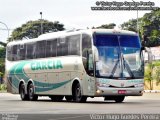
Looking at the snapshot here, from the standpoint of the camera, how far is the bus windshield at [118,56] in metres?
28.1

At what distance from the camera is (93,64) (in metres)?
28.1

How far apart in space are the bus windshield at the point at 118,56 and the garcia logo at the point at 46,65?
140 inches

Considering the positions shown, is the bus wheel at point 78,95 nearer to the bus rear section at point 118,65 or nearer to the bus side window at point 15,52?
the bus rear section at point 118,65

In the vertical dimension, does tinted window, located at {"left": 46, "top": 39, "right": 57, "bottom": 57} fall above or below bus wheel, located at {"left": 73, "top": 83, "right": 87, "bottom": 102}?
above

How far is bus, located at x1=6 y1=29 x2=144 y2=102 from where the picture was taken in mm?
28062

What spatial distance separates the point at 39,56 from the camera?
33.7 metres

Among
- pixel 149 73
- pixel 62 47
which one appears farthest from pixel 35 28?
pixel 62 47

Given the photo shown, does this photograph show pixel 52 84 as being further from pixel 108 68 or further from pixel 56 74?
pixel 108 68

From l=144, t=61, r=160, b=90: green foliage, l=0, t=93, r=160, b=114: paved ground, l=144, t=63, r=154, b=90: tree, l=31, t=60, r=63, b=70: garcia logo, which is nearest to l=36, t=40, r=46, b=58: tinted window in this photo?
l=31, t=60, r=63, b=70: garcia logo

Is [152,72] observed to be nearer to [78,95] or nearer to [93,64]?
[78,95]

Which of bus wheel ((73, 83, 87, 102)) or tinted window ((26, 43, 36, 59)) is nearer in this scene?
bus wheel ((73, 83, 87, 102))

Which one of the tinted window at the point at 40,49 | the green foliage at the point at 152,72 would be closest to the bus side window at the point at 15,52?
the tinted window at the point at 40,49

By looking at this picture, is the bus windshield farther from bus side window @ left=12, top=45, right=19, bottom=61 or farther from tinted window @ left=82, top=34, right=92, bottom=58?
bus side window @ left=12, top=45, right=19, bottom=61

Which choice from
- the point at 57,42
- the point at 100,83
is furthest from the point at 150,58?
the point at 57,42
